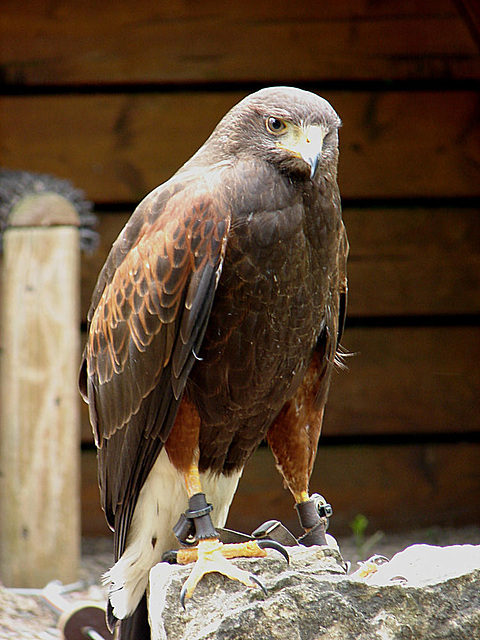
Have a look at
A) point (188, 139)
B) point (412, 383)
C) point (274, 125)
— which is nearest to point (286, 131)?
point (274, 125)

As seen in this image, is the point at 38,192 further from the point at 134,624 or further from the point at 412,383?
the point at 412,383

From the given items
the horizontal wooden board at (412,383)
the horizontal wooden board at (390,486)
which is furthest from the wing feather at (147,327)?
the horizontal wooden board at (412,383)

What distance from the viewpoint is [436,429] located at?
4.54 m

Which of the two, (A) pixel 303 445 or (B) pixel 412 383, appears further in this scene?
(B) pixel 412 383

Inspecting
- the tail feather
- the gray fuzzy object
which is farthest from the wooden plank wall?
the tail feather

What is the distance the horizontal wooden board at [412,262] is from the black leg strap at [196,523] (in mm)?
2346

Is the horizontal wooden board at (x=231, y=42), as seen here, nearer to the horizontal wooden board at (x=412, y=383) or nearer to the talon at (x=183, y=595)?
the horizontal wooden board at (x=412, y=383)

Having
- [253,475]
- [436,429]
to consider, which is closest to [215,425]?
[253,475]

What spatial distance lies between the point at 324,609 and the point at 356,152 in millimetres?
2914

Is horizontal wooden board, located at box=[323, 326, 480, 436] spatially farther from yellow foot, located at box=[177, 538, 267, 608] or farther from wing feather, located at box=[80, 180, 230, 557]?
yellow foot, located at box=[177, 538, 267, 608]

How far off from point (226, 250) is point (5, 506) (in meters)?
2.08

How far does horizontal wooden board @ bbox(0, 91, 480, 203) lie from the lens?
14.0 ft

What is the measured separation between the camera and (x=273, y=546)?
2146 millimetres

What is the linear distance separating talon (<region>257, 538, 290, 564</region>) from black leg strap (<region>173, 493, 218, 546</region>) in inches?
4.6
